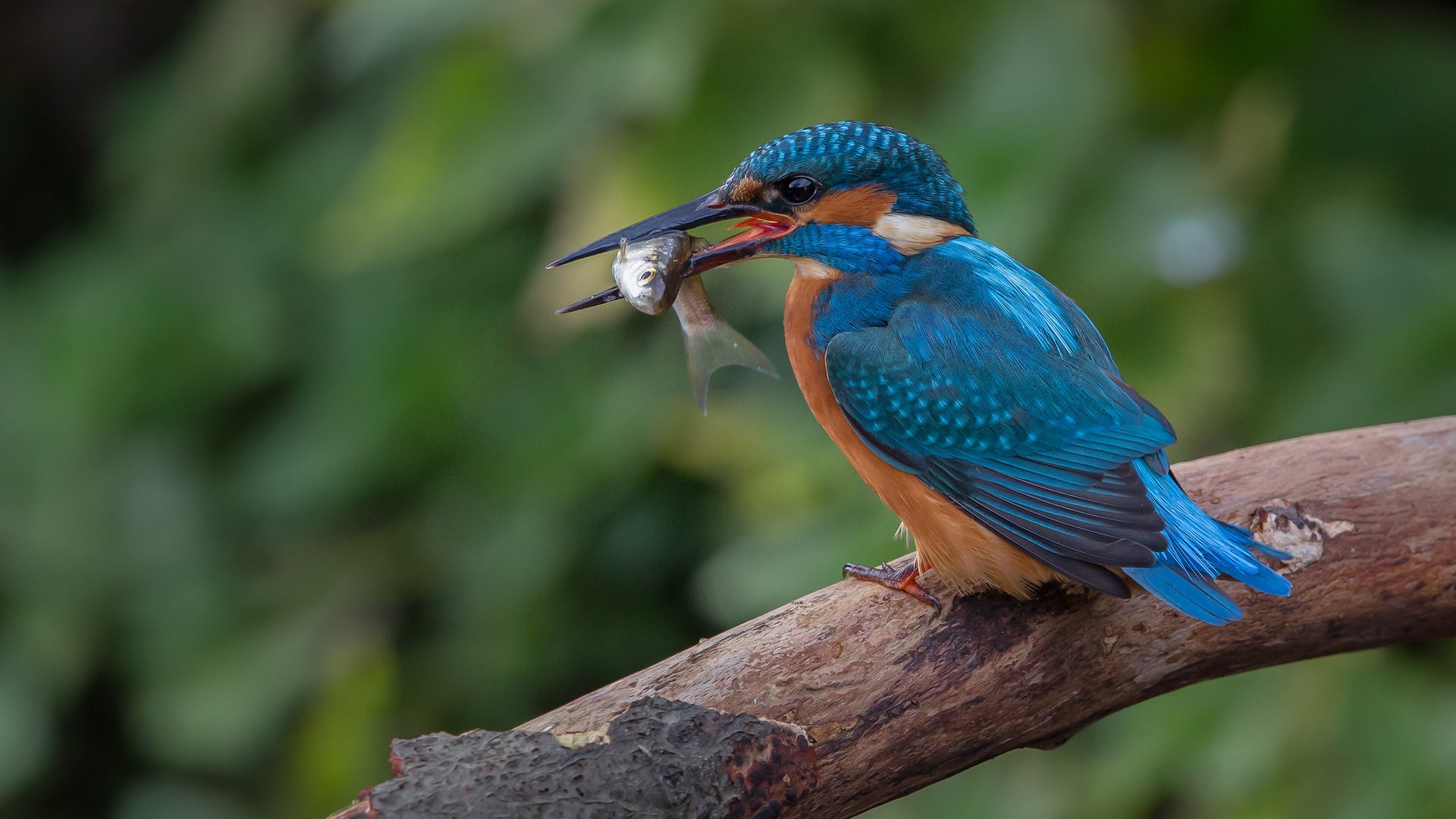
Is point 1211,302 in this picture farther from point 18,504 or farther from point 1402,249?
point 18,504

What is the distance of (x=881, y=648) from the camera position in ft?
5.57

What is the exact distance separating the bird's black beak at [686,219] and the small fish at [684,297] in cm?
2

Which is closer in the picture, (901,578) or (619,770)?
(619,770)

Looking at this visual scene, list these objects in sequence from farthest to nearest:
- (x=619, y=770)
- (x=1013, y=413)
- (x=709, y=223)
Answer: (x=709, y=223)
(x=1013, y=413)
(x=619, y=770)

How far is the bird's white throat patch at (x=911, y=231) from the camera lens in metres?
2.00

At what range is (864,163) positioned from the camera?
1975mm

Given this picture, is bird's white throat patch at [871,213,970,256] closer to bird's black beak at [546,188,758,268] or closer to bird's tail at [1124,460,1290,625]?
bird's black beak at [546,188,758,268]

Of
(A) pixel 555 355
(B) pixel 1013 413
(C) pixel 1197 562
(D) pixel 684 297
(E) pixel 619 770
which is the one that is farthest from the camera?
(A) pixel 555 355

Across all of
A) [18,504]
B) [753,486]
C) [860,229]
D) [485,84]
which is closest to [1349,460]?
[860,229]

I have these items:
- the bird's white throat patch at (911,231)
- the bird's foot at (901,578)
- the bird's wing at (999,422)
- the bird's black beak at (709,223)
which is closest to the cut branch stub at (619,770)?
the bird's foot at (901,578)

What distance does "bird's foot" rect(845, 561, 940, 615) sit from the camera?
179 centimetres

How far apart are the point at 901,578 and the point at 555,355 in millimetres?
1634

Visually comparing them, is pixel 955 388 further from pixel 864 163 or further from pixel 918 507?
pixel 864 163

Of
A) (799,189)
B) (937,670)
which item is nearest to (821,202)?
(799,189)
